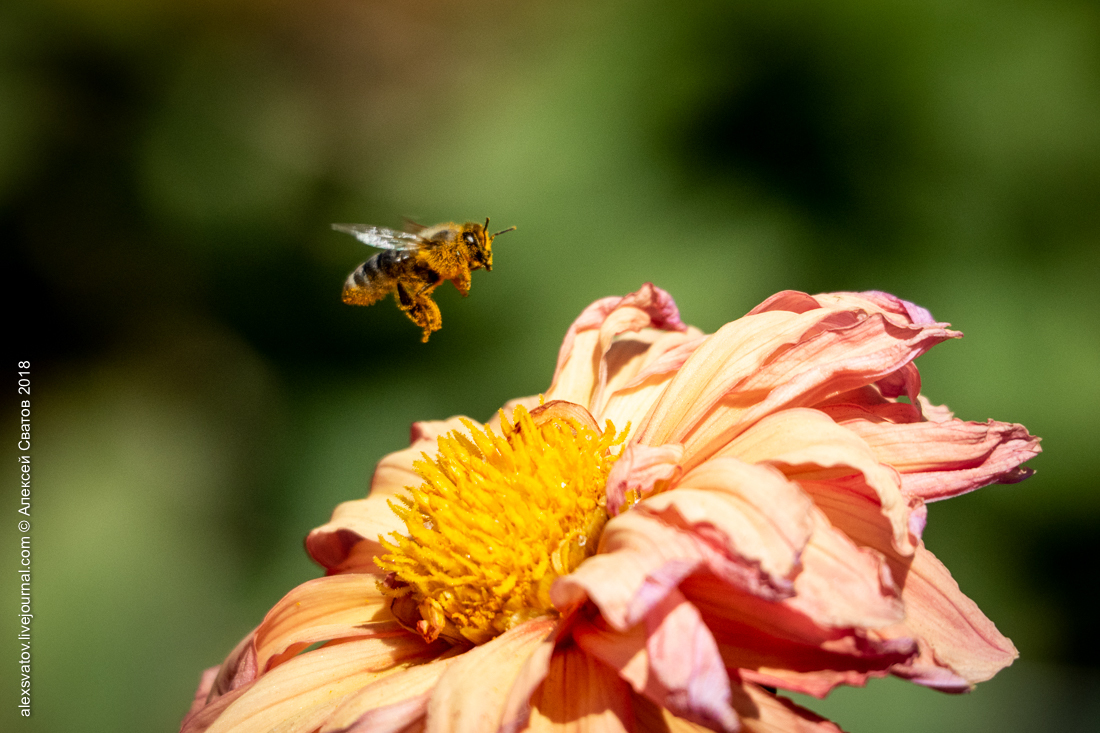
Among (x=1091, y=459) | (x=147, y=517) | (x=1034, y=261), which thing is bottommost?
(x=147, y=517)

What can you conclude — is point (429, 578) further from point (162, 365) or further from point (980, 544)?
point (162, 365)

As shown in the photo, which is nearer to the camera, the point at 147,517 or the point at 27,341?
the point at 147,517

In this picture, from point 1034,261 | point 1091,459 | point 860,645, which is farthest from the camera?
point 1034,261

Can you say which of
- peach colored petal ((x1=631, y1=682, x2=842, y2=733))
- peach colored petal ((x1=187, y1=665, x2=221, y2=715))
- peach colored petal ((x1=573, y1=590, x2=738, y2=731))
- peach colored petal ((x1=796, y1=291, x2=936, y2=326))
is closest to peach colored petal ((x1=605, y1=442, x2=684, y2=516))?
peach colored petal ((x1=573, y1=590, x2=738, y2=731))

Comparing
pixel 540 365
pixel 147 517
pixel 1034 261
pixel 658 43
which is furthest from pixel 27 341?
pixel 1034 261

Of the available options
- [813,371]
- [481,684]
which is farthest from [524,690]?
[813,371]

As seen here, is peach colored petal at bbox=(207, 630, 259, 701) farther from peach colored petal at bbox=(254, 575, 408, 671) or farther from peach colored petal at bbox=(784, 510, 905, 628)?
peach colored petal at bbox=(784, 510, 905, 628)

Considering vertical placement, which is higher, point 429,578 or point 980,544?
point 429,578

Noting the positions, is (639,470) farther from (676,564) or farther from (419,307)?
(419,307)

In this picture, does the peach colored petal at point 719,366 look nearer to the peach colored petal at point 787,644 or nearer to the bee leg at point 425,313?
the peach colored petal at point 787,644
